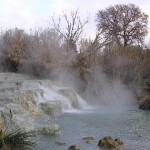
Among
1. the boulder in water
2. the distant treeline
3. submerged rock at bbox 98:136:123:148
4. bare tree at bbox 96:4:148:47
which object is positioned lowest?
submerged rock at bbox 98:136:123:148

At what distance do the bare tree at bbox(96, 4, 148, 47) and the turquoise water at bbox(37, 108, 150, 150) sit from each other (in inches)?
1117

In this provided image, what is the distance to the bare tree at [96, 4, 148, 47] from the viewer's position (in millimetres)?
53281

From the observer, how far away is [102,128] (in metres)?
18.7

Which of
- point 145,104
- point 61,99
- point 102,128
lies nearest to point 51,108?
point 61,99

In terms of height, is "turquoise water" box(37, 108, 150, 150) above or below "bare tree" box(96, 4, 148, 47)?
below

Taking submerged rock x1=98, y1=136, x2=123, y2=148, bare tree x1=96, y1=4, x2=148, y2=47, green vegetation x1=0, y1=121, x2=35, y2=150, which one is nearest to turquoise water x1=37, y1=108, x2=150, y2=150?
submerged rock x1=98, y1=136, x2=123, y2=148

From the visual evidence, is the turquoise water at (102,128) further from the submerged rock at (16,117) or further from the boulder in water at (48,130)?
the submerged rock at (16,117)

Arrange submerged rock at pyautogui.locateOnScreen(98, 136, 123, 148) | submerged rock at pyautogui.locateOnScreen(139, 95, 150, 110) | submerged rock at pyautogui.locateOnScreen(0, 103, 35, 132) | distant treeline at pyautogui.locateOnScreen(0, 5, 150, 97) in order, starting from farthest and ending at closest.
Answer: distant treeline at pyautogui.locateOnScreen(0, 5, 150, 97), submerged rock at pyautogui.locateOnScreen(139, 95, 150, 110), submerged rock at pyautogui.locateOnScreen(0, 103, 35, 132), submerged rock at pyautogui.locateOnScreen(98, 136, 123, 148)

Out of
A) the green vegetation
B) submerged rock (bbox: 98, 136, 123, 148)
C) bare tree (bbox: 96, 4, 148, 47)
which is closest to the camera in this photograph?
the green vegetation

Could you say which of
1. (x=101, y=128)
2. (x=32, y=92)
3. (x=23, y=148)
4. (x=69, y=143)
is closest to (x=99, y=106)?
(x=32, y=92)

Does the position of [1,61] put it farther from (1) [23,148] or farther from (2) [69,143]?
(1) [23,148]

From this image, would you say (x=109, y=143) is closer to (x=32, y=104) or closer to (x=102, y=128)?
(x=102, y=128)

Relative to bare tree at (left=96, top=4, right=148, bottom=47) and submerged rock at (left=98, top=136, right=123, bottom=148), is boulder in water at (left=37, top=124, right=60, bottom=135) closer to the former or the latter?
submerged rock at (left=98, top=136, right=123, bottom=148)

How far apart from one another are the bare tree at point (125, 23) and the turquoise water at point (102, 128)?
1117 inches
